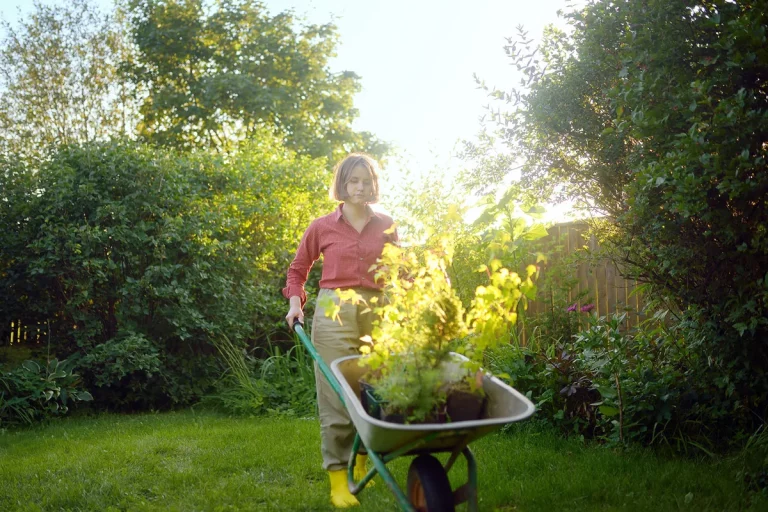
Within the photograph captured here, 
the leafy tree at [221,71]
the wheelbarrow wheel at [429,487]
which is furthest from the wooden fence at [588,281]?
the leafy tree at [221,71]

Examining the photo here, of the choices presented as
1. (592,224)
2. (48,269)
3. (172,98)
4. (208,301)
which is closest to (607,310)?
(592,224)

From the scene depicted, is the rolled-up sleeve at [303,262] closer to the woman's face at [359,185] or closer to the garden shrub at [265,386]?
the woman's face at [359,185]

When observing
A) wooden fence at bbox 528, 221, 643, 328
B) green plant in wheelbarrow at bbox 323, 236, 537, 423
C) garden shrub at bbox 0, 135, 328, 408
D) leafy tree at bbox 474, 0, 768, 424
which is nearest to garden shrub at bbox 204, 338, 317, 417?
garden shrub at bbox 0, 135, 328, 408

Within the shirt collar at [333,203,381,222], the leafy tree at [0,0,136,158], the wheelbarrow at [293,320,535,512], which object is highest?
the leafy tree at [0,0,136,158]

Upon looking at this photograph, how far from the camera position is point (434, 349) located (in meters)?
2.40

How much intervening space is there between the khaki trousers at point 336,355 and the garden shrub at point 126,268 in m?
3.30

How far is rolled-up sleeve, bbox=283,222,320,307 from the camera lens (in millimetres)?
3637

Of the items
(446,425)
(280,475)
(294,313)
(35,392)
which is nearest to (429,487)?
(446,425)

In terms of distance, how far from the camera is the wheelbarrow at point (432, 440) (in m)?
2.17

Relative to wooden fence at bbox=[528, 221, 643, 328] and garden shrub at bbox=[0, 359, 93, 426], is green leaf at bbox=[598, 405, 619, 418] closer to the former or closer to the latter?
wooden fence at bbox=[528, 221, 643, 328]

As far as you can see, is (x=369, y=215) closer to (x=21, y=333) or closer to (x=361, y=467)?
(x=361, y=467)

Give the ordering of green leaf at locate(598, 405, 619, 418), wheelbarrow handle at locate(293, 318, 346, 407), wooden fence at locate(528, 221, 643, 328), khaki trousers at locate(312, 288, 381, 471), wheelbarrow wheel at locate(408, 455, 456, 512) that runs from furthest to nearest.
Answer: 1. wooden fence at locate(528, 221, 643, 328)
2. green leaf at locate(598, 405, 619, 418)
3. khaki trousers at locate(312, 288, 381, 471)
4. wheelbarrow handle at locate(293, 318, 346, 407)
5. wheelbarrow wheel at locate(408, 455, 456, 512)

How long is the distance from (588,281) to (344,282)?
11.9 ft

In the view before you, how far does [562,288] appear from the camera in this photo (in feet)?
19.8
